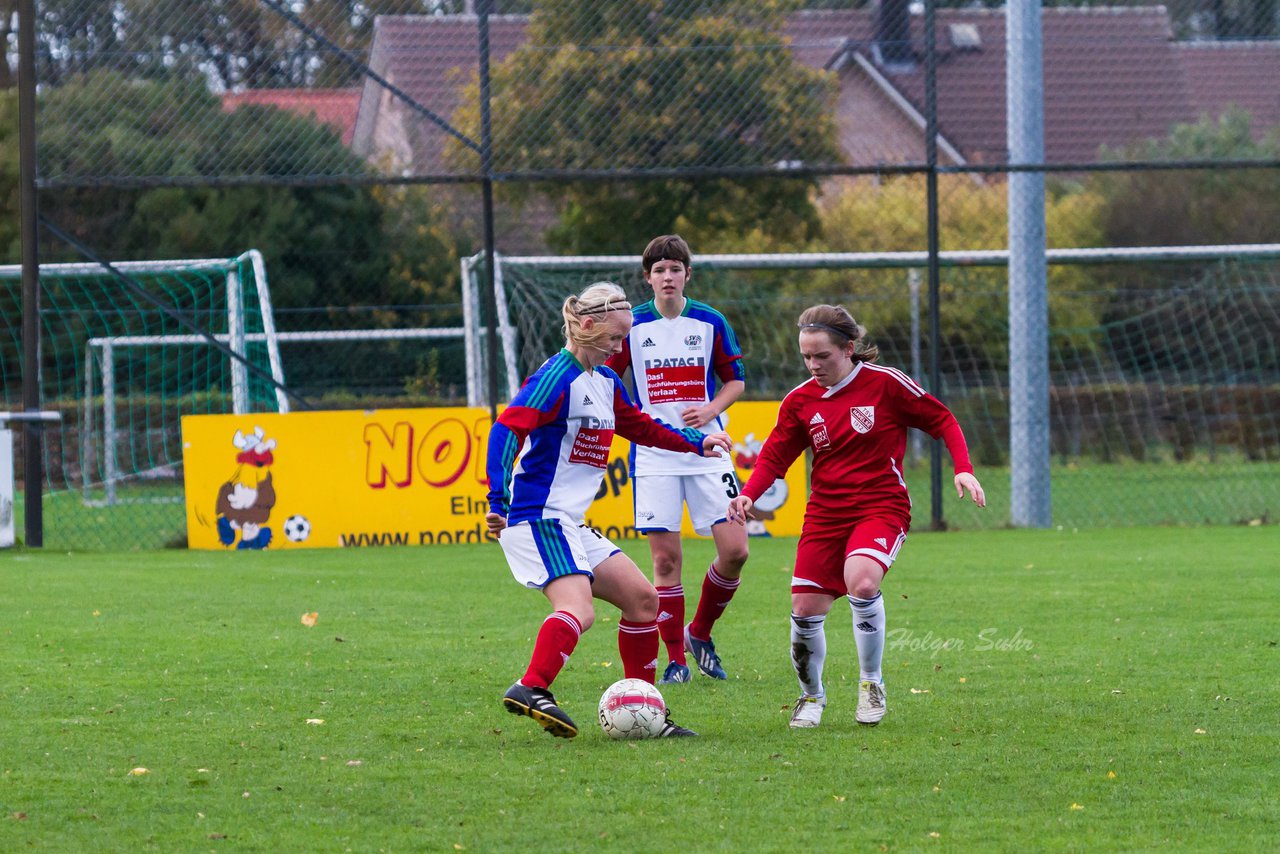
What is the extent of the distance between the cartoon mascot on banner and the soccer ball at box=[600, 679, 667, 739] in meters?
7.79

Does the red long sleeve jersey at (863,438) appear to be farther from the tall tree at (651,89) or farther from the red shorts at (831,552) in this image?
the tall tree at (651,89)

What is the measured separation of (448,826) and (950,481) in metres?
12.1

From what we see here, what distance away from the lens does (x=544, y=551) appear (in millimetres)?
5582

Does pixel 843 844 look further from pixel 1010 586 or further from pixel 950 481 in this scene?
pixel 950 481

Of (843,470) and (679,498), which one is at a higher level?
(843,470)

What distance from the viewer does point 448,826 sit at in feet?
13.9

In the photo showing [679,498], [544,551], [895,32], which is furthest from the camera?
[895,32]

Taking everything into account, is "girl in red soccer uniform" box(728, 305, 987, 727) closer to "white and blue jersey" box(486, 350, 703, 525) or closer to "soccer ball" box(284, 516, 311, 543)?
"white and blue jersey" box(486, 350, 703, 525)

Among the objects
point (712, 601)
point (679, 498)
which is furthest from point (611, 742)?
point (679, 498)

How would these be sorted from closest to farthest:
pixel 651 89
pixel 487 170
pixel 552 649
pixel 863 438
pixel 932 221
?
1. pixel 552 649
2. pixel 863 438
3. pixel 487 170
4. pixel 932 221
5. pixel 651 89

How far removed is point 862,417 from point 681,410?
1.51 m

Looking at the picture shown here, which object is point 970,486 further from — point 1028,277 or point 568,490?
point 1028,277

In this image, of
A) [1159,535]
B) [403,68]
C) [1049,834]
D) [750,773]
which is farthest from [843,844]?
[403,68]

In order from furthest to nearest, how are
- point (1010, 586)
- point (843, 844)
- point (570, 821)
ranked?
point (1010, 586) < point (570, 821) < point (843, 844)
